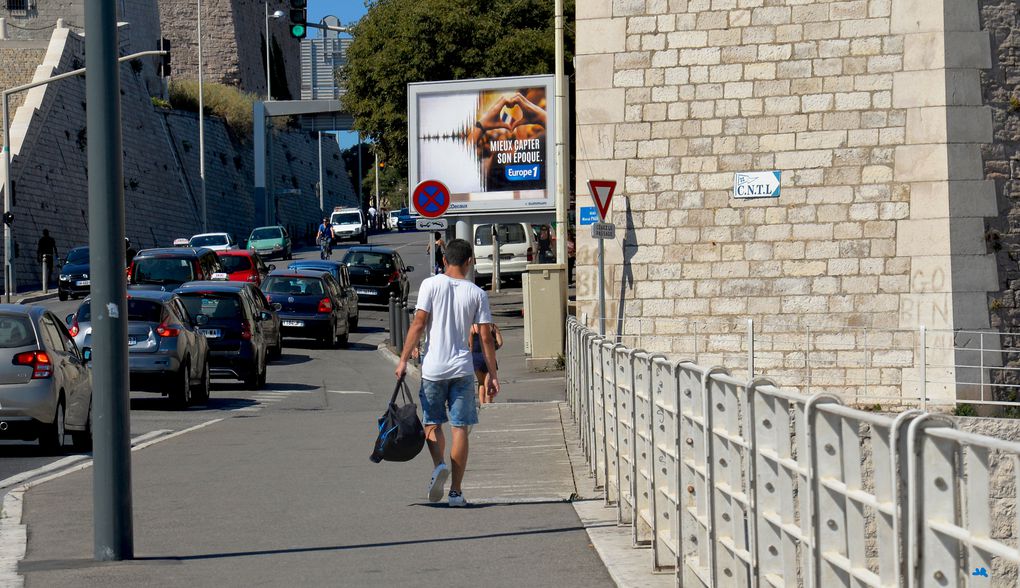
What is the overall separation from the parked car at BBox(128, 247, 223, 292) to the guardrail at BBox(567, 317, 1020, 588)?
23244mm

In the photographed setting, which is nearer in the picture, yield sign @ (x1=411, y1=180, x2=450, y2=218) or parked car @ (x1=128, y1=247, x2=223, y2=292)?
yield sign @ (x1=411, y1=180, x2=450, y2=218)

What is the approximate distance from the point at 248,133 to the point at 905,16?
6862cm

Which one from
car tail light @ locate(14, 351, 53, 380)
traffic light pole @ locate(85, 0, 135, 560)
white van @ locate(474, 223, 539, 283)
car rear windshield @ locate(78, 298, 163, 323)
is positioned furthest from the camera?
white van @ locate(474, 223, 539, 283)

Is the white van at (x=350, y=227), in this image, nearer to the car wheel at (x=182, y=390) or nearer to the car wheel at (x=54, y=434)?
the car wheel at (x=182, y=390)

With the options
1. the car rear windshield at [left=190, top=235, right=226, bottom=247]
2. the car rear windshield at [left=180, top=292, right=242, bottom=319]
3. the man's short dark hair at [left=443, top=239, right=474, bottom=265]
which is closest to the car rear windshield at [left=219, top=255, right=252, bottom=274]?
the car rear windshield at [left=180, top=292, right=242, bottom=319]

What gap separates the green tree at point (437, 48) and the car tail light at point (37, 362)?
27030 mm

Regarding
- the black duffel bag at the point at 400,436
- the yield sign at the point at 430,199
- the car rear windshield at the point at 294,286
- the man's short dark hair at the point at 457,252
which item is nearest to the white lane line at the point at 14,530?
the black duffel bag at the point at 400,436

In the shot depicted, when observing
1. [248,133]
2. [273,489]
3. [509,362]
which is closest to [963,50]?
[509,362]

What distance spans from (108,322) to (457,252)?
2.77 m

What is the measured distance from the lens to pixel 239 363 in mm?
23094

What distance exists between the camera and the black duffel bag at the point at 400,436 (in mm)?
9625

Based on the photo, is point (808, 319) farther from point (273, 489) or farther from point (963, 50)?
point (273, 489)

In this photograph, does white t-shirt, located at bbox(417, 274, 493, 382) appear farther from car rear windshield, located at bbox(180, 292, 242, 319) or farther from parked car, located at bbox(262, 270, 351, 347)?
parked car, located at bbox(262, 270, 351, 347)

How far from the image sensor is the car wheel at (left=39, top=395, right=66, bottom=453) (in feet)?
45.4
